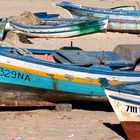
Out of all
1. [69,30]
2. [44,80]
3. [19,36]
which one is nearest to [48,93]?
[44,80]

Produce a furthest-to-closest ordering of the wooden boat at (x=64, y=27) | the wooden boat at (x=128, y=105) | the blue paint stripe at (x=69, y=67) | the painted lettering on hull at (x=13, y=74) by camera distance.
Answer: the wooden boat at (x=64, y=27), the painted lettering on hull at (x=13, y=74), the blue paint stripe at (x=69, y=67), the wooden boat at (x=128, y=105)

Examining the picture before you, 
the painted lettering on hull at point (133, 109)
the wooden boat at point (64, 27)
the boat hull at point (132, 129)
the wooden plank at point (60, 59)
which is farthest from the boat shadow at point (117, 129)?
the wooden boat at point (64, 27)

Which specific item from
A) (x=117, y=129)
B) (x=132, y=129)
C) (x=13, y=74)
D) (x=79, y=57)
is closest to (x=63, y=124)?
(x=117, y=129)

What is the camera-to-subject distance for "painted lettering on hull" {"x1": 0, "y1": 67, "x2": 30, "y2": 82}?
12.3m

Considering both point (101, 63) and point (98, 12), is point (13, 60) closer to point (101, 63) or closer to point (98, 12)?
point (101, 63)

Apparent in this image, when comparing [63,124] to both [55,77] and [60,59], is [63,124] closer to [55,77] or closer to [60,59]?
[55,77]

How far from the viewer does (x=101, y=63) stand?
506 inches

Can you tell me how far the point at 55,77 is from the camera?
40.7 feet

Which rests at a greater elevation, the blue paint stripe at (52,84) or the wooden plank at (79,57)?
the wooden plank at (79,57)

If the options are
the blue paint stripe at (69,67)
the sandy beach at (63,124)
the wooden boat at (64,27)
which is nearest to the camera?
the sandy beach at (63,124)

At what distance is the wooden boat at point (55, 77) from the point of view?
12258 millimetres

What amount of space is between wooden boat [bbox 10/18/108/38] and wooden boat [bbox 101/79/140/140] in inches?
472

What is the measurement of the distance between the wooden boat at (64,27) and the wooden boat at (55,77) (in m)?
9.30

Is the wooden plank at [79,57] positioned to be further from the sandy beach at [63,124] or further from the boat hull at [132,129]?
the boat hull at [132,129]
